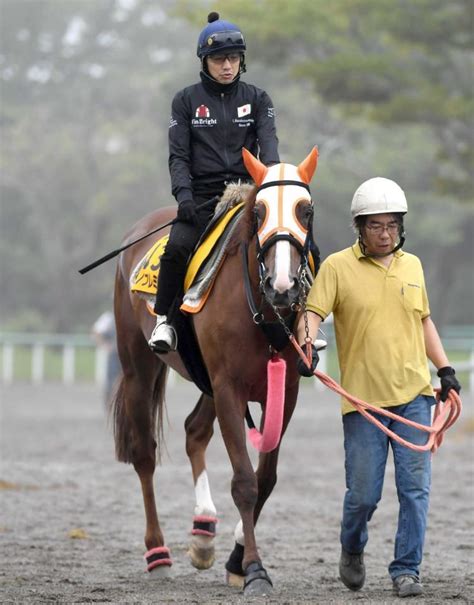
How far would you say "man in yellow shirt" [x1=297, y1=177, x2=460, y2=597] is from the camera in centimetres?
599

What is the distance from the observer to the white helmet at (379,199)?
5.96 m

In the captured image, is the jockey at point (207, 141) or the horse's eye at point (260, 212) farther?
the jockey at point (207, 141)

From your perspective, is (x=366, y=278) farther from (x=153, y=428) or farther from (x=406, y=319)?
(x=153, y=428)

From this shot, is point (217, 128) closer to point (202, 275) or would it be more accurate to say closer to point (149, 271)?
point (202, 275)

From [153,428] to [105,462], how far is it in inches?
229

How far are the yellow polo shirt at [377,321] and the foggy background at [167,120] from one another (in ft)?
Answer: 51.3

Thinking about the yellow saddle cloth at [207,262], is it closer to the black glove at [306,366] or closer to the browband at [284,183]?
the browband at [284,183]

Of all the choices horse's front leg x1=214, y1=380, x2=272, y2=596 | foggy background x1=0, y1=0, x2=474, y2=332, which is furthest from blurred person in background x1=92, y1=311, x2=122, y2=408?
horse's front leg x1=214, y1=380, x2=272, y2=596

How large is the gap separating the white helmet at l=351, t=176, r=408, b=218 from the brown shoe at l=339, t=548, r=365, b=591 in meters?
1.61

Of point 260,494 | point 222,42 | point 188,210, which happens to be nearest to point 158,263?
point 188,210

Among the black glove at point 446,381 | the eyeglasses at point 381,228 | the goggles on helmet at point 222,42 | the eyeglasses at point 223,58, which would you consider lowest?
the black glove at point 446,381

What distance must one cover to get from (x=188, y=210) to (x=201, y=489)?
1.66 metres

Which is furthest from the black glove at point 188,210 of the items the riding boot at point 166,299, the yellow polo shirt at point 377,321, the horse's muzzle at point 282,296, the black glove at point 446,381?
the black glove at point 446,381

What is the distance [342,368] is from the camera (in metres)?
6.20
